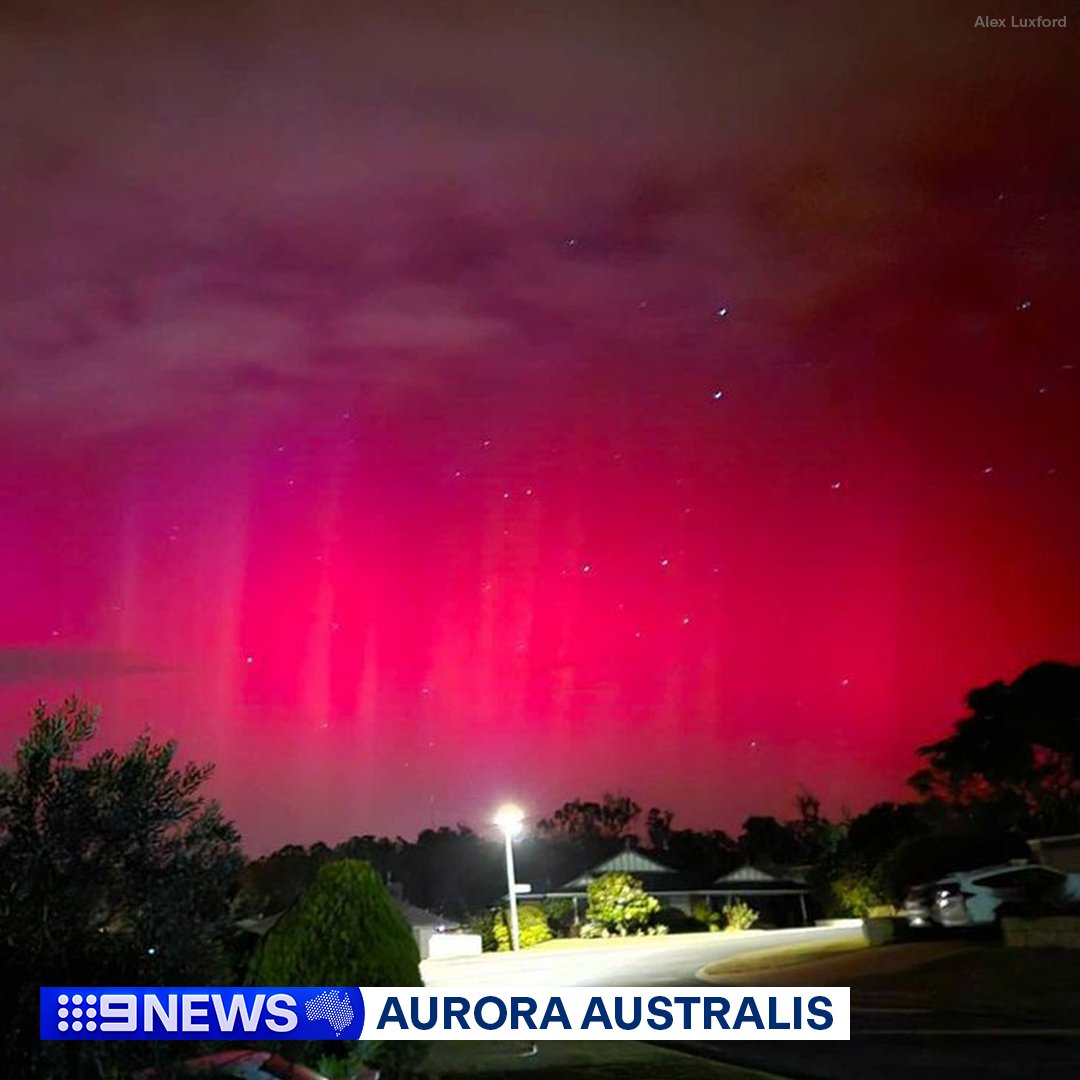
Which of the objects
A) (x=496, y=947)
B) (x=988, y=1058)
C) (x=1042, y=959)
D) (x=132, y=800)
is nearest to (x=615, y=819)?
(x=496, y=947)

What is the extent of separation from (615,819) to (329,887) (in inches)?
4472

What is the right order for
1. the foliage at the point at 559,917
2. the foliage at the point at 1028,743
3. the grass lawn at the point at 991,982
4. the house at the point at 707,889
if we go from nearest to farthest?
the grass lawn at the point at 991,982 → the foliage at the point at 1028,743 → the foliage at the point at 559,917 → the house at the point at 707,889

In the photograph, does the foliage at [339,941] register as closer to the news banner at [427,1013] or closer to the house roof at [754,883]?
the news banner at [427,1013]

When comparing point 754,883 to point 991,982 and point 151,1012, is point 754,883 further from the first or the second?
point 151,1012

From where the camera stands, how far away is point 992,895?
24.3 meters

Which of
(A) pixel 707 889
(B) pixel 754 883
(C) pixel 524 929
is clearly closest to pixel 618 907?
(C) pixel 524 929

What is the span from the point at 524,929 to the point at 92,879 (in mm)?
39709

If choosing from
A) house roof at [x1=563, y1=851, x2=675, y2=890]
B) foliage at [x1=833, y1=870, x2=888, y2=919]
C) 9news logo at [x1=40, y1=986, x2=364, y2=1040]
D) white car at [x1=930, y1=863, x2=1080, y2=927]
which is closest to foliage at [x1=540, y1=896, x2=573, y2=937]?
foliage at [x1=833, y1=870, x2=888, y2=919]

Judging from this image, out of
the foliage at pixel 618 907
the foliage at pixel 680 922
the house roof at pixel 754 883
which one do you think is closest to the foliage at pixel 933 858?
the foliage at pixel 618 907

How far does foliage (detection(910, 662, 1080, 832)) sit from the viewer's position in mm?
40531

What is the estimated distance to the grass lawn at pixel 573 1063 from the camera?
13016 millimetres

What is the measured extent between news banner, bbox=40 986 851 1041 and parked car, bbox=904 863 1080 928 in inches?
326

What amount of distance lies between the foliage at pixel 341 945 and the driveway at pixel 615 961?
1070cm

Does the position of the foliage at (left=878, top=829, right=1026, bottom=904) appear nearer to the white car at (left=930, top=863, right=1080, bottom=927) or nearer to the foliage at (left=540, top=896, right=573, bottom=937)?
the white car at (left=930, top=863, right=1080, bottom=927)
